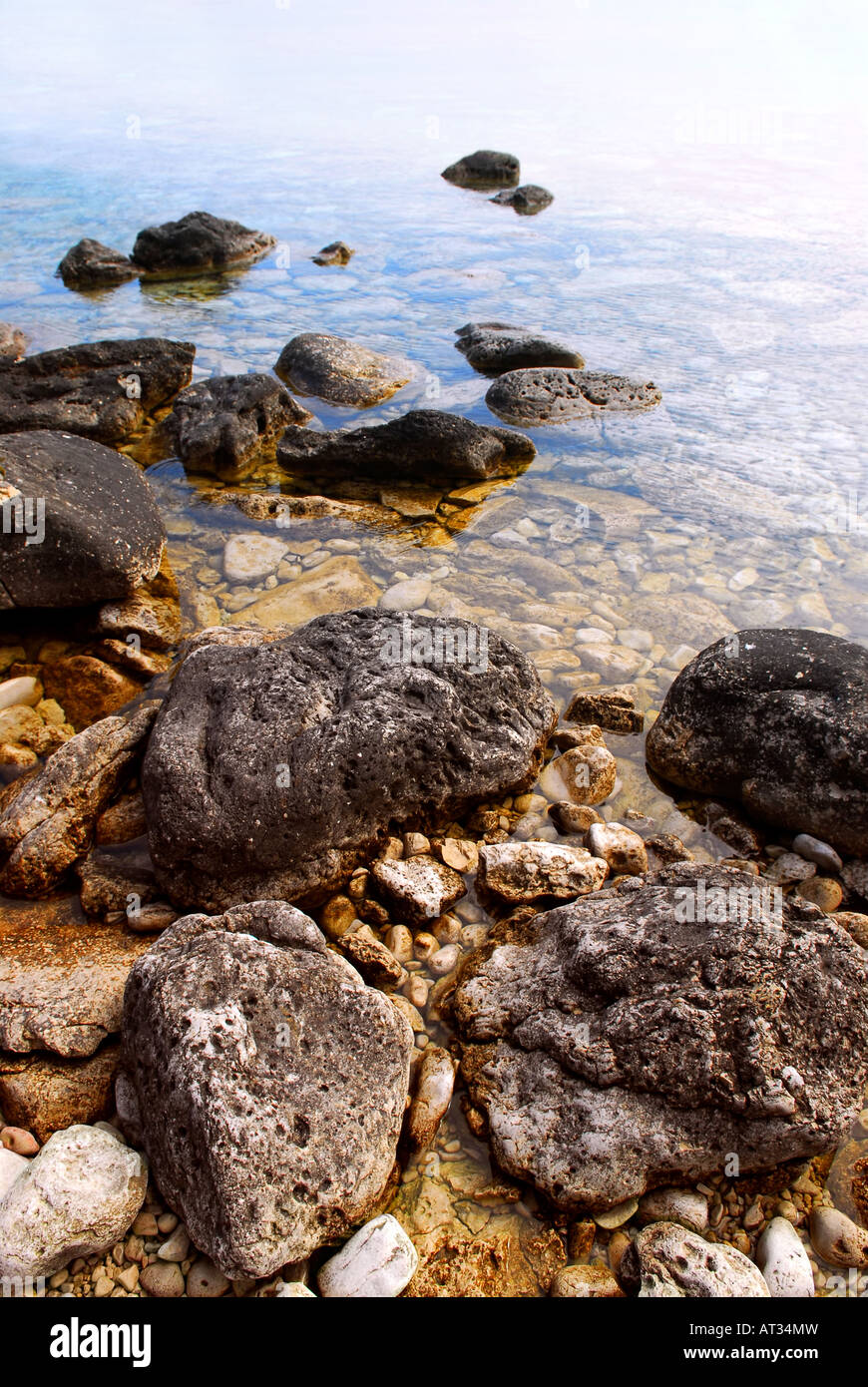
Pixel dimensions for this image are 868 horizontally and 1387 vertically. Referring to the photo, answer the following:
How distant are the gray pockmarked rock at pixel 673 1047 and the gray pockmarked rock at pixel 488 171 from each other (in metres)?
26.2

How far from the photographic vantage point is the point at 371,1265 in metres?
2.65

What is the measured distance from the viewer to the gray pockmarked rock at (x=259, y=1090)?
2623mm

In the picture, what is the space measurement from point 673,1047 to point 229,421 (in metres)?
7.57

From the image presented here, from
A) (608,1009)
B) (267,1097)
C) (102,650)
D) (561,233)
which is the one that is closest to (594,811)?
(608,1009)

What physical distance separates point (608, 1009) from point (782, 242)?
18927 millimetres

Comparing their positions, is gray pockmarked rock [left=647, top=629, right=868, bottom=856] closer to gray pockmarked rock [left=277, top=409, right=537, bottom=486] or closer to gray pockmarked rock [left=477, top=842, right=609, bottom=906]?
gray pockmarked rock [left=477, top=842, right=609, bottom=906]

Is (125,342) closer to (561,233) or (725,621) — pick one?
(725,621)

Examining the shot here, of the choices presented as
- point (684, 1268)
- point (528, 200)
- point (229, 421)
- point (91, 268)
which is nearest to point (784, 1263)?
point (684, 1268)

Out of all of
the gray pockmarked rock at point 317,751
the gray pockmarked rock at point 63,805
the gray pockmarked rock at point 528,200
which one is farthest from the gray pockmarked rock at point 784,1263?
the gray pockmarked rock at point 528,200

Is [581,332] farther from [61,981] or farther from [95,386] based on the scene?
[61,981]

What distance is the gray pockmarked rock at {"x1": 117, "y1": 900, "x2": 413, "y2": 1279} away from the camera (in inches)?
103

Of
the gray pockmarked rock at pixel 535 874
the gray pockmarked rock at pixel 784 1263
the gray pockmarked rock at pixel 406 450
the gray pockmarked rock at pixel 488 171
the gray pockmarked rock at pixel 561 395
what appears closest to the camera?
the gray pockmarked rock at pixel 784 1263

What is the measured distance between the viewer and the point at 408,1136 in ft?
10.2

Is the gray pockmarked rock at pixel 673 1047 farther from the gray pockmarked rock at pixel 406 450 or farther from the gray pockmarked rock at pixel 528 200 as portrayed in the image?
the gray pockmarked rock at pixel 528 200
